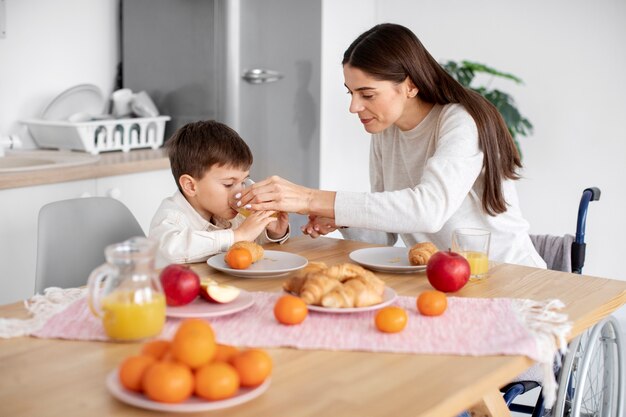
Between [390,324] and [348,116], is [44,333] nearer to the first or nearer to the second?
[390,324]

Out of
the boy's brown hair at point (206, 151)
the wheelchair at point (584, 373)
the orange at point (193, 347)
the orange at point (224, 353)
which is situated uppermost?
the boy's brown hair at point (206, 151)

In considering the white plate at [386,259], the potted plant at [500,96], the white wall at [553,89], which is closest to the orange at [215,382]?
the white plate at [386,259]

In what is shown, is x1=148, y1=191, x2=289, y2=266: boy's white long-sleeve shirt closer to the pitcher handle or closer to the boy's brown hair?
the boy's brown hair

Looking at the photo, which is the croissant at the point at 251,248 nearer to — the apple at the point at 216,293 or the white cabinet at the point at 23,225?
the apple at the point at 216,293

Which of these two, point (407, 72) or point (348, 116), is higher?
point (407, 72)

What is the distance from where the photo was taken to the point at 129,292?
1283 mm

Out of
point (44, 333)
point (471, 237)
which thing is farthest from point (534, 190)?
point (44, 333)

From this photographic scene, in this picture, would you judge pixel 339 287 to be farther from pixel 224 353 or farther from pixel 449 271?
pixel 224 353

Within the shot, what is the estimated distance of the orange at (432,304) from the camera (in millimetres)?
1467

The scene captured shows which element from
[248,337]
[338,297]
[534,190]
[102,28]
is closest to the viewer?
[248,337]

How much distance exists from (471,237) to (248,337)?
0.60 m

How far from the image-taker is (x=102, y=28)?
3.61 metres

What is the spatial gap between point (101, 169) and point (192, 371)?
6.57 feet

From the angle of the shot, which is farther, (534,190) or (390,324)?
(534,190)
